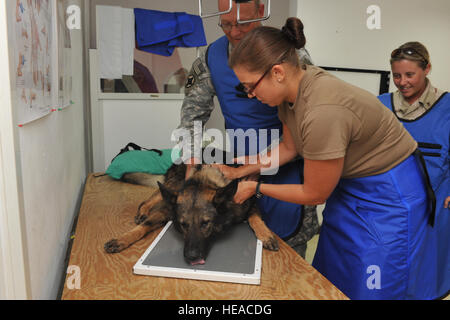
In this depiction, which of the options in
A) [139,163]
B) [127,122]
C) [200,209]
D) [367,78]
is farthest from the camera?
[367,78]

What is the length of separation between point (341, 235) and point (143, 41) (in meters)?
2.65

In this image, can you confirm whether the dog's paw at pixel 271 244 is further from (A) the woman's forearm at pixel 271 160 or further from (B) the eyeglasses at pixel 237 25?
(B) the eyeglasses at pixel 237 25

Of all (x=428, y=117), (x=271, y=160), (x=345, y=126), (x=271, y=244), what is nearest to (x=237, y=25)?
(x=271, y=160)

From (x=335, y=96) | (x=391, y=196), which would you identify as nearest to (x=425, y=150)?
(x=391, y=196)

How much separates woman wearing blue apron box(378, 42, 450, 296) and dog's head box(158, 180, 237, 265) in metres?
1.40

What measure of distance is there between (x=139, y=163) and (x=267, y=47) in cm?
186

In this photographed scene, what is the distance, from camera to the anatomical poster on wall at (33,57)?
77 centimetres

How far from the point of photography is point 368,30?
10.6 ft

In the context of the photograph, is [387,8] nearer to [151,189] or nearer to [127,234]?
[151,189]

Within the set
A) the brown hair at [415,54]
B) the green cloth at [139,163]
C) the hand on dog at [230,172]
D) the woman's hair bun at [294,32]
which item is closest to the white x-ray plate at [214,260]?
the hand on dog at [230,172]

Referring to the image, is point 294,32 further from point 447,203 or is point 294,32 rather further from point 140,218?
point 447,203

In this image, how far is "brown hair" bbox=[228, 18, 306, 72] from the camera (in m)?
1.00
